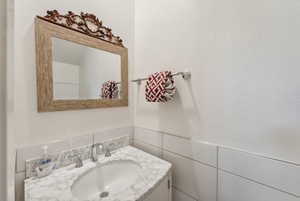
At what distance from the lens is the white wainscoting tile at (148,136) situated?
3.73 ft

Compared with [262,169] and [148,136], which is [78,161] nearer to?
[148,136]

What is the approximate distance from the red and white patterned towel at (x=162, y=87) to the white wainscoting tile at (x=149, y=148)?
43cm

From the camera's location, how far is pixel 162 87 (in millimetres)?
932

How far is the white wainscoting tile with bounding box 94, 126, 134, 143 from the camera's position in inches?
43.0

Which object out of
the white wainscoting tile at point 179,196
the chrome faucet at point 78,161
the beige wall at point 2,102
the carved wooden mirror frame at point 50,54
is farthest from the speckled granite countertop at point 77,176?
the beige wall at point 2,102

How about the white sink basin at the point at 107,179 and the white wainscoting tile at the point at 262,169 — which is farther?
the white sink basin at the point at 107,179

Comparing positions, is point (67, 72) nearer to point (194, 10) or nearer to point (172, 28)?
point (172, 28)

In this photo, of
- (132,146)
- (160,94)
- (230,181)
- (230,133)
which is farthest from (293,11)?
(132,146)

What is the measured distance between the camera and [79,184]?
839 mm

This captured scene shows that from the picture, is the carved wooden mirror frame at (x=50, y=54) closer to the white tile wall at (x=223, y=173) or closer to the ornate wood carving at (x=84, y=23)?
the ornate wood carving at (x=84, y=23)

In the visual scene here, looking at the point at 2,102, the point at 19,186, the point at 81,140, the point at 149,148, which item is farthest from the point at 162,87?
the point at 19,186

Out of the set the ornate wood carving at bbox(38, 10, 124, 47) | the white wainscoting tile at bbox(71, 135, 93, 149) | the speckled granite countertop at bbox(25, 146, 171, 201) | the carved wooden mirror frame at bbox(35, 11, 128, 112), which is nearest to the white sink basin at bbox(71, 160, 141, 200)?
the speckled granite countertop at bbox(25, 146, 171, 201)

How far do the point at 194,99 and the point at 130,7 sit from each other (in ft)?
3.42

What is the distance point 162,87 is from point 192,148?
1.45ft
